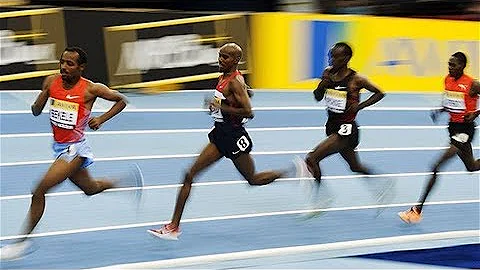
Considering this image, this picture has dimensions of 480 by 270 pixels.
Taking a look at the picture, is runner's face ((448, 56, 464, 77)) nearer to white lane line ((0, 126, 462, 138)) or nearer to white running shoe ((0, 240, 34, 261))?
white running shoe ((0, 240, 34, 261))

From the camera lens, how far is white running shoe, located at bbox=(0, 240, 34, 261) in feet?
23.5

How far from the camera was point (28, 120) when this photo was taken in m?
12.7

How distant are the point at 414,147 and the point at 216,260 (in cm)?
658

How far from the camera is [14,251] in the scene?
721cm

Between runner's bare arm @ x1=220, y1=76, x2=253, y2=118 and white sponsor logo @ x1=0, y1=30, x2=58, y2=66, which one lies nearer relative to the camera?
runner's bare arm @ x1=220, y1=76, x2=253, y2=118

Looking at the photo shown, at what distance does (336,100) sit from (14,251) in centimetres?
337

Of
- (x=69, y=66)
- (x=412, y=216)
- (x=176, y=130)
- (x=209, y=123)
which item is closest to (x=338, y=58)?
(x=412, y=216)

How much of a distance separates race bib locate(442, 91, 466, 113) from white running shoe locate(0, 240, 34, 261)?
4320 millimetres

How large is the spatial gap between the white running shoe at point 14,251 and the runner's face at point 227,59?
2217mm

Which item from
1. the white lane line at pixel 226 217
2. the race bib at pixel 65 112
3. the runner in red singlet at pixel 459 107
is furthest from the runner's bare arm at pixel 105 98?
the runner in red singlet at pixel 459 107

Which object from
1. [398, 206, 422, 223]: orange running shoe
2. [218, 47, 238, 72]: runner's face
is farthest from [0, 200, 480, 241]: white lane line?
[218, 47, 238, 72]: runner's face

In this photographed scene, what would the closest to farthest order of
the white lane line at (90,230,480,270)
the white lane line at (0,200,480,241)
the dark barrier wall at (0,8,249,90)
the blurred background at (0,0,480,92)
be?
the white lane line at (90,230,480,270), the white lane line at (0,200,480,241), the dark barrier wall at (0,8,249,90), the blurred background at (0,0,480,92)

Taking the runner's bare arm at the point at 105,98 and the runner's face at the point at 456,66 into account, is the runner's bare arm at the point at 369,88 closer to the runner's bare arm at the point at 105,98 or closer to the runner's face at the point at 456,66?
the runner's face at the point at 456,66

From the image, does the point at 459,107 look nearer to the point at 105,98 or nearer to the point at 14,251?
the point at 105,98
